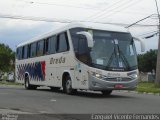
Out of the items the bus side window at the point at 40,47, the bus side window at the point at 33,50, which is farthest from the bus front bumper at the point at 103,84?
the bus side window at the point at 33,50

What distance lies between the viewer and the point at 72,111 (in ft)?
44.9

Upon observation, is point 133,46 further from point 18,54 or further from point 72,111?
point 18,54

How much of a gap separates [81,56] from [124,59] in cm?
188

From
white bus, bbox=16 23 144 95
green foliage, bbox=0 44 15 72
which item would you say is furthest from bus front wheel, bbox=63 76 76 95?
green foliage, bbox=0 44 15 72

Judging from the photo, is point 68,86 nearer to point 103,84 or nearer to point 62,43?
point 62,43

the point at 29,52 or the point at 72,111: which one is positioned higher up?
the point at 29,52

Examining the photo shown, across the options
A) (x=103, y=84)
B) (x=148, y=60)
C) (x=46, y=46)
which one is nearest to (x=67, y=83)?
(x=103, y=84)

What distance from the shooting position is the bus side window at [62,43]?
21391 mm

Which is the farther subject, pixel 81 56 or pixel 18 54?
pixel 18 54

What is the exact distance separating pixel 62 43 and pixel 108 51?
326 centimetres

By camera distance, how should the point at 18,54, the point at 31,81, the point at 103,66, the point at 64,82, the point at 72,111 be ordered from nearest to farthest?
the point at 72,111
the point at 103,66
the point at 64,82
the point at 31,81
the point at 18,54

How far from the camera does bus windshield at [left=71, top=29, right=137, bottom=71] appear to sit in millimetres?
19359

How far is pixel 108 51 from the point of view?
64.2 ft

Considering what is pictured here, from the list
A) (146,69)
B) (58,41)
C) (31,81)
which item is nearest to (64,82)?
(58,41)
